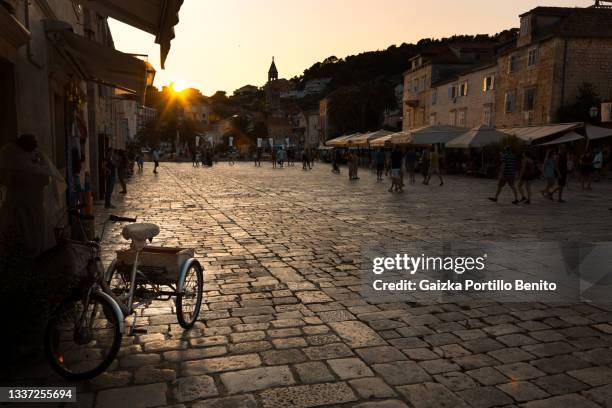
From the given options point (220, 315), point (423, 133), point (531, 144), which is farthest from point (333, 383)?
point (531, 144)

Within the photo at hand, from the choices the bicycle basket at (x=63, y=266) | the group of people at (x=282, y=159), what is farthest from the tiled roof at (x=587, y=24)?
the bicycle basket at (x=63, y=266)

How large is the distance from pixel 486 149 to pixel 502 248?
71.2 feet

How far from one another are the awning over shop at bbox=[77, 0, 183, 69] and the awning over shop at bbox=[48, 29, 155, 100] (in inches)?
70.1

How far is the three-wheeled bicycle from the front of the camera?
3.43m

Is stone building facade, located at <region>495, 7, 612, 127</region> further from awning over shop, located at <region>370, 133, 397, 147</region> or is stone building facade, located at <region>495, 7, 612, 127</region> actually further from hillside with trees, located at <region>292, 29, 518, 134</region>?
awning over shop, located at <region>370, 133, 397, 147</region>

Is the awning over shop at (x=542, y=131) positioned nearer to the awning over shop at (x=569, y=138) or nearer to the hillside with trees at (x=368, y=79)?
the awning over shop at (x=569, y=138)

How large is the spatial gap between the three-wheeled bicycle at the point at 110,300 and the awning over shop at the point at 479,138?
22.1m

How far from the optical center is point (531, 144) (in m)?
26.9

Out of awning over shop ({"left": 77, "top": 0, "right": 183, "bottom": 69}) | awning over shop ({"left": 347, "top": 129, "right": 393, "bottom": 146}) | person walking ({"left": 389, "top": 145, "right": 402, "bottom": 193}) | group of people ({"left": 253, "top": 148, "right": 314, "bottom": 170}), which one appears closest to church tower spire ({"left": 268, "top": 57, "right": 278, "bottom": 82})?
group of people ({"left": 253, "top": 148, "right": 314, "bottom": 170})

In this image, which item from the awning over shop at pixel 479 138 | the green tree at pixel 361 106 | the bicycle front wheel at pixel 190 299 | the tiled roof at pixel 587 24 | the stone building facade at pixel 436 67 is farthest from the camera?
the green tree at pixel 361 106

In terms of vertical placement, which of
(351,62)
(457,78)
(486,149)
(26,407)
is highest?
(351,62)

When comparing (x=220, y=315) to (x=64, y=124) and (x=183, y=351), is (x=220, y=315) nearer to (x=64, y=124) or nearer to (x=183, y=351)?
(x=183, y=351)

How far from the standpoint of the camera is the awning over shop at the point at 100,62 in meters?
7.95

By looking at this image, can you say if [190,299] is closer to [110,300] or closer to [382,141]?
[110,300]
